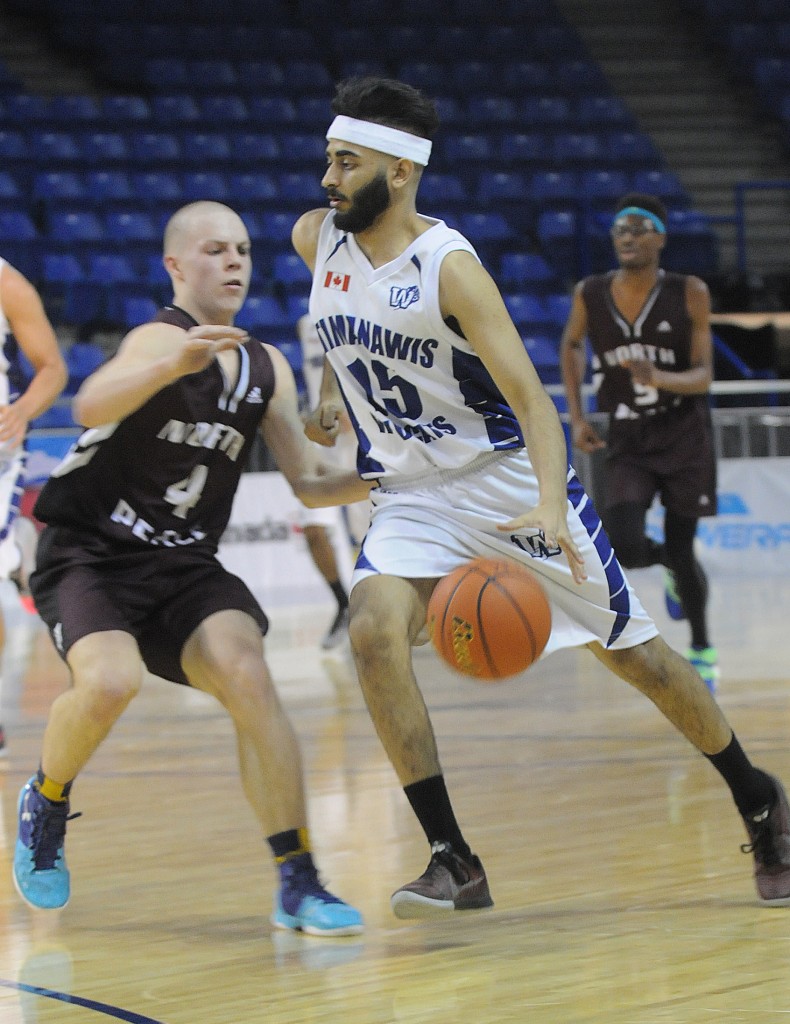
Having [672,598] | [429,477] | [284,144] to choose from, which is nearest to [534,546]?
[429,477]

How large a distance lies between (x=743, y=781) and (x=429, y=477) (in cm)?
101

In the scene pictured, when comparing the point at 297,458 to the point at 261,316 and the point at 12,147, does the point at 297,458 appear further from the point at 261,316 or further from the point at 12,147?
the point at 12,147

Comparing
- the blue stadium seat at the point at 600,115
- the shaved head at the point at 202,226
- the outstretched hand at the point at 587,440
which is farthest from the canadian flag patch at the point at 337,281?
the blue stadium seat at the point at 600,115

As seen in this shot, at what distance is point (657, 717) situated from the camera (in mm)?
6426

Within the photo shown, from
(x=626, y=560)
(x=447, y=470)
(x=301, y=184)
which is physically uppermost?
(x=301, y=184)

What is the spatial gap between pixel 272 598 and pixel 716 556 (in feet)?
10.7

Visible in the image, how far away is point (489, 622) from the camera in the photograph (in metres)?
3.40

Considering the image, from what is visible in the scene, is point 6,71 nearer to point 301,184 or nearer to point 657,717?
point 301,184

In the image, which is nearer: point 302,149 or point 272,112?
point 302,149

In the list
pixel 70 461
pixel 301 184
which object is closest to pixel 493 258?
pixel 301 184

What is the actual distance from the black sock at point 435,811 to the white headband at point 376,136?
1.44m

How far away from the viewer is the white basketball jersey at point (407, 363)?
3691mm

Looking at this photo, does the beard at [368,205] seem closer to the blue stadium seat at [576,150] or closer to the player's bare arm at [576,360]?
the player's bare arm at [576,360]

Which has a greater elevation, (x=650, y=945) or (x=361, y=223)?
(x=361, y=223)
